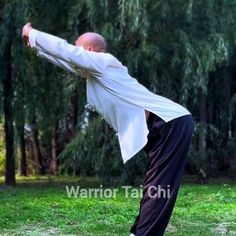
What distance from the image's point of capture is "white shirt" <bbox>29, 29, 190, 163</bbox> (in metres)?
3.55

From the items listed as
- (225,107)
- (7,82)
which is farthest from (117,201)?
(225,107)

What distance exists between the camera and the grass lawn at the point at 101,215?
582 cm

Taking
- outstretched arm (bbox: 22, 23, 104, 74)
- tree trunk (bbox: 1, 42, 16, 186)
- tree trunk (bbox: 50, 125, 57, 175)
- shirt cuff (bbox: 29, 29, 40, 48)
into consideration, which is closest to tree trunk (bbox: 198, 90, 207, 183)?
tree trunk (bbox: 1, 42, 16, 186)

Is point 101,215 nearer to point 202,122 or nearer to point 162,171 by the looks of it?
point 162,171

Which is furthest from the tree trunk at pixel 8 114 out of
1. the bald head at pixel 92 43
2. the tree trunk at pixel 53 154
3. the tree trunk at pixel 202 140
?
the bald head at pixel 92 43

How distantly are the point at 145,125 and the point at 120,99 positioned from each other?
0.22 m

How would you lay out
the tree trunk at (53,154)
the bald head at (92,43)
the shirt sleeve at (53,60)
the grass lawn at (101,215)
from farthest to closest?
1. the tree trunk at (53,154)
2. the grass lawn at (101,215)
3. the bald head at (92,43)
4. the shirt sleeve at (53,60)

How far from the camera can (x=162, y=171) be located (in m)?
3.62

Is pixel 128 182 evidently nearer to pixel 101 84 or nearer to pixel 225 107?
pixel 225 107

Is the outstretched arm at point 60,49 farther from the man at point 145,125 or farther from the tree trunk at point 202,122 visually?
the tree trunk at point 202,122

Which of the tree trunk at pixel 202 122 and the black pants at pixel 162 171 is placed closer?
the black pants at pixel 162 171

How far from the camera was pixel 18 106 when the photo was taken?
39.4 feet

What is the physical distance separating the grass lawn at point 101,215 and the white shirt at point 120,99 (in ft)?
6.95

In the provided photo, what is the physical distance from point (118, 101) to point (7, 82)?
8659mm
